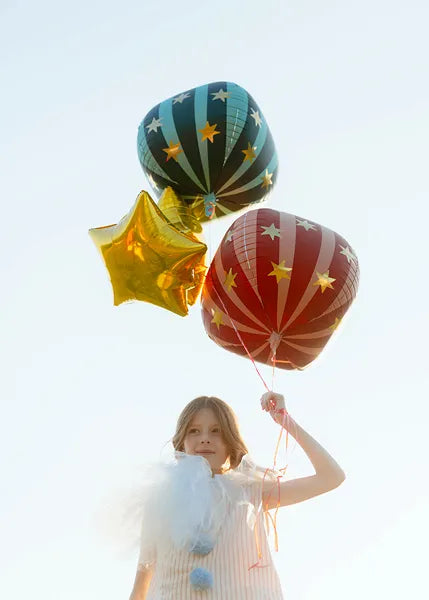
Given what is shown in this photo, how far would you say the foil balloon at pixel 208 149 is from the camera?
18.4 ft

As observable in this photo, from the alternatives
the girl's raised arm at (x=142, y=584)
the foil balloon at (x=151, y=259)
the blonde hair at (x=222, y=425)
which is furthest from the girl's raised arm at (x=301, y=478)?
the foil balloon at (x=151, y=259)

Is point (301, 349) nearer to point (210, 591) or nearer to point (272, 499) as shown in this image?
point (272, 499)

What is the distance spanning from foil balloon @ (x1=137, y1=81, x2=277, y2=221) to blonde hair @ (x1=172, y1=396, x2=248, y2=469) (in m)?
1.99

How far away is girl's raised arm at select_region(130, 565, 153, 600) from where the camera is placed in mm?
3619

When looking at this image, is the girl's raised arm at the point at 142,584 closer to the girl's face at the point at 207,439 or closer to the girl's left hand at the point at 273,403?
the girl's face at the point at 207,439

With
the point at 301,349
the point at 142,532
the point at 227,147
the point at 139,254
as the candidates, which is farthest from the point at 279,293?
the point at 142,532

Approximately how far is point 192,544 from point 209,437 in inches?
25.1

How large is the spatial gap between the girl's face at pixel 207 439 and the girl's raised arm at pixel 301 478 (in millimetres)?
281

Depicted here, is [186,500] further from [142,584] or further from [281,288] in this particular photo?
[281,288]

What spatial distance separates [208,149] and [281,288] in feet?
4.53

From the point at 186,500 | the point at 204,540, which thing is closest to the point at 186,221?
the point at 186,500

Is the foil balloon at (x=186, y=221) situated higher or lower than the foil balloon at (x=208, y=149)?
lower

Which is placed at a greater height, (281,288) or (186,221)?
(186,221)

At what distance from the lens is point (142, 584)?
143 inches
